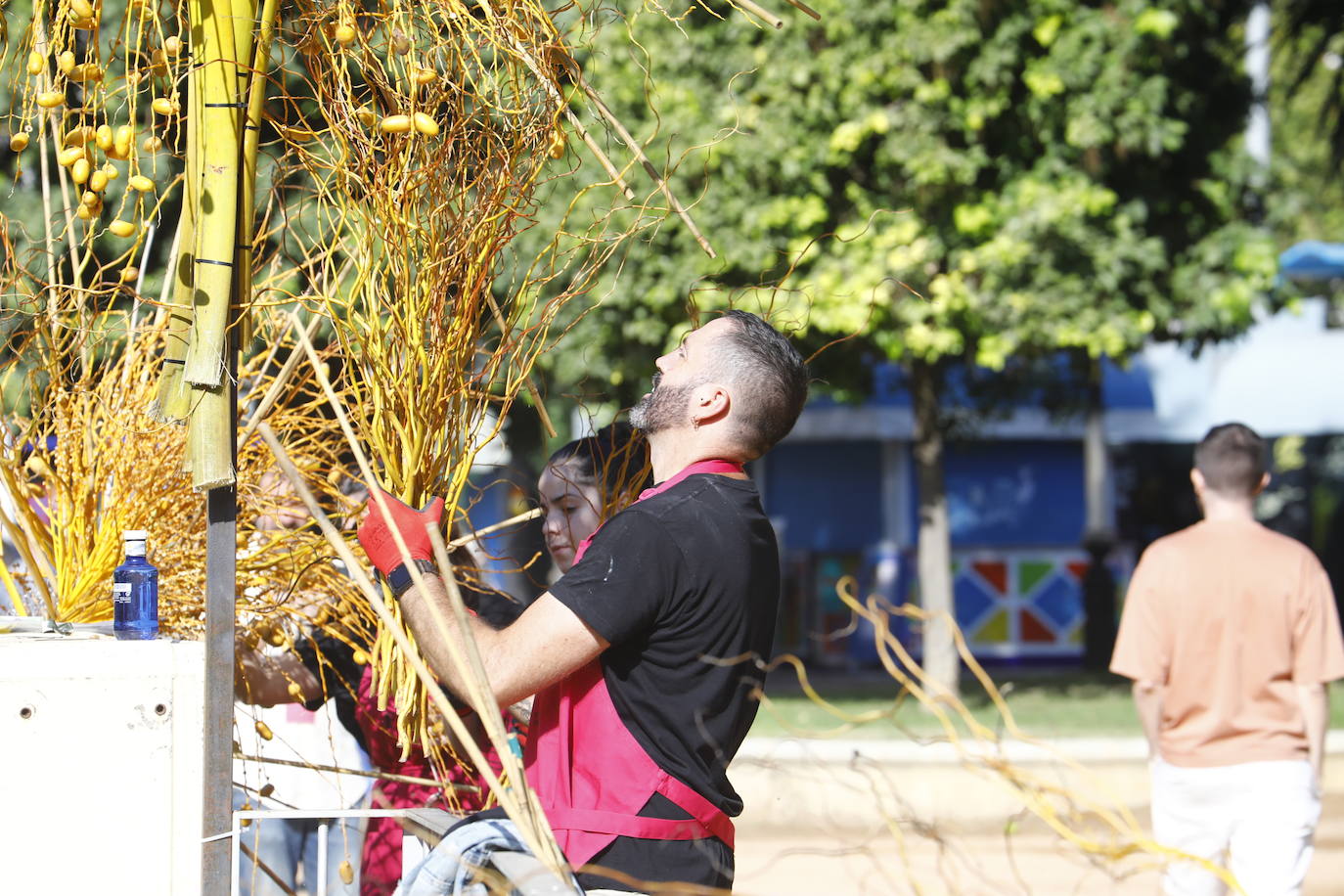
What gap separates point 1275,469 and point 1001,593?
178 inches

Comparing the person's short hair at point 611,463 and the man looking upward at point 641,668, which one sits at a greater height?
the person's short hair at point 611,463

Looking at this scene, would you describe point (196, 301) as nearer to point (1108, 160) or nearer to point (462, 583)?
point (462, 583)

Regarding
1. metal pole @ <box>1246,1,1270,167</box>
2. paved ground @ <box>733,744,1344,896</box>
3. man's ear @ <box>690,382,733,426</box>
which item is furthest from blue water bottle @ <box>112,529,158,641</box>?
metal pole @ <box>1246,1,1270,167</box>

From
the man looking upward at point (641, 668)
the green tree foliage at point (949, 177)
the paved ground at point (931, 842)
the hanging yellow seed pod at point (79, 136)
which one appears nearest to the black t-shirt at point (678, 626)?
the man looking upward at point (641, 668)

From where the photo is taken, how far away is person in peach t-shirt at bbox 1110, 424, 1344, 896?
330 cm

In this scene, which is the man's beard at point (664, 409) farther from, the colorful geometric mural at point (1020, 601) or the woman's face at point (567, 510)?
the colorful geometric mural at point (1020, 601)

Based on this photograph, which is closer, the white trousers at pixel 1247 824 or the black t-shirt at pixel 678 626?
the black t-shirt at pixel 678 626

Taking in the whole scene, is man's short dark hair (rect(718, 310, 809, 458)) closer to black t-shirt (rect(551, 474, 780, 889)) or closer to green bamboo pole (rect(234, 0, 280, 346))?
black t-shirt (rect(551, 474, 780, 889))

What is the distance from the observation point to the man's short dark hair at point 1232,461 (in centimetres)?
347

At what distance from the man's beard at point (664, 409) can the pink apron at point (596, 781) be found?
0.14m

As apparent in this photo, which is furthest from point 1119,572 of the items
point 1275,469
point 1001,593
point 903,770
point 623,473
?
point 623,473

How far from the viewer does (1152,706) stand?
3.50 m

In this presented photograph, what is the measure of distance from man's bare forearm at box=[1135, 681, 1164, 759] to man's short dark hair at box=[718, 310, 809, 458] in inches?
72.7

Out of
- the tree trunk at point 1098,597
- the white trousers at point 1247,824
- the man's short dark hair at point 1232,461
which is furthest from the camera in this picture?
the tree trunk at point 1098,597
